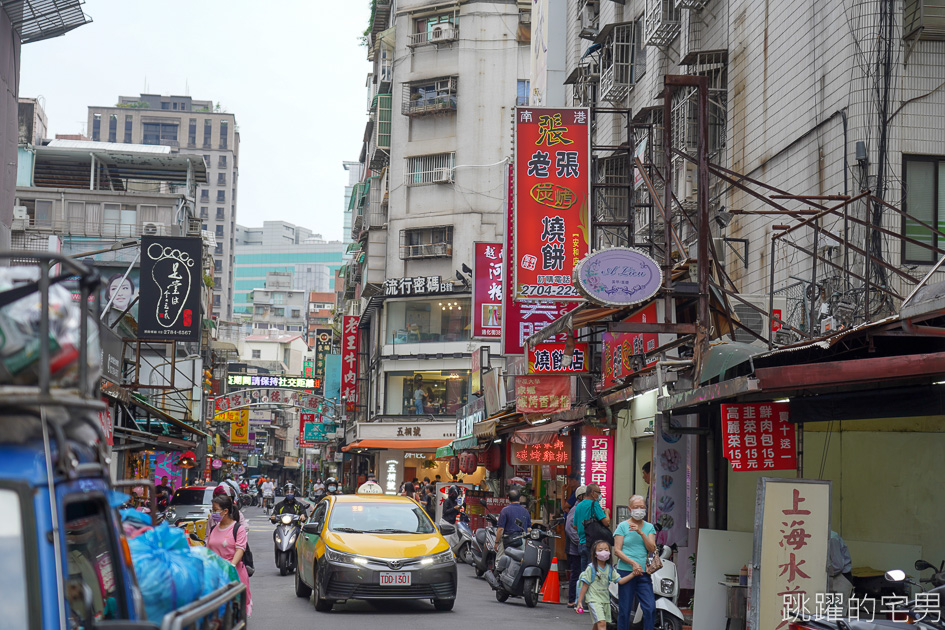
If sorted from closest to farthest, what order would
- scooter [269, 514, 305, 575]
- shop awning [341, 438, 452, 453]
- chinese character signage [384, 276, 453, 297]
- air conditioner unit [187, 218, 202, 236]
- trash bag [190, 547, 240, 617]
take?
trash bag [190, 547, 240, 617], scooter [269, 514, 305, 575], shop awning [341, 438, 452, 453], chinese character signage [384, 276, 453, 297], air conditioner unit [187, 218, 202, 236]

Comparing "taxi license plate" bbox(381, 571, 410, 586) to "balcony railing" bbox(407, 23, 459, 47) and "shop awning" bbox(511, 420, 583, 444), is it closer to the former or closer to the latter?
"shop awning" bbox(511, 420, 583, 444)

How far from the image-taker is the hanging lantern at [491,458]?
3328 centimetres

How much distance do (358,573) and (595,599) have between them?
3.42 m

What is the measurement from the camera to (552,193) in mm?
18344

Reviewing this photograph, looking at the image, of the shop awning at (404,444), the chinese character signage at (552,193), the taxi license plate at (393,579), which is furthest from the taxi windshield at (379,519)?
the shop awning at (404,444)

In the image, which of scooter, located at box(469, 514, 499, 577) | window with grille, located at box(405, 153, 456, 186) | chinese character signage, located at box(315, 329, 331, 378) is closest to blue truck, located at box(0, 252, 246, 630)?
scooter, located at box(469, 514, 499, 577)

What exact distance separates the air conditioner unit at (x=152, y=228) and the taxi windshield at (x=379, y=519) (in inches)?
1279

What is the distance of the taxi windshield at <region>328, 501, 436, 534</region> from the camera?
14.9 m

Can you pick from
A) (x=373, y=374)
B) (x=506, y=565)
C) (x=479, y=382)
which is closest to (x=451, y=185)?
(x=373, y=374)

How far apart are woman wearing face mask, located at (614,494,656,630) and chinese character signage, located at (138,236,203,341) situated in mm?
18171

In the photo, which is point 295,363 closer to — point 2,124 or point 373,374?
point 373,374

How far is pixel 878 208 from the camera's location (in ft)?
45.2

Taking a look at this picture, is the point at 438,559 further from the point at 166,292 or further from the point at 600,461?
the point at 166,292

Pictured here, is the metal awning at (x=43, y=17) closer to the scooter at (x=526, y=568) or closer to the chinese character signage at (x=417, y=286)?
the scooter at (x=526, y=568)
